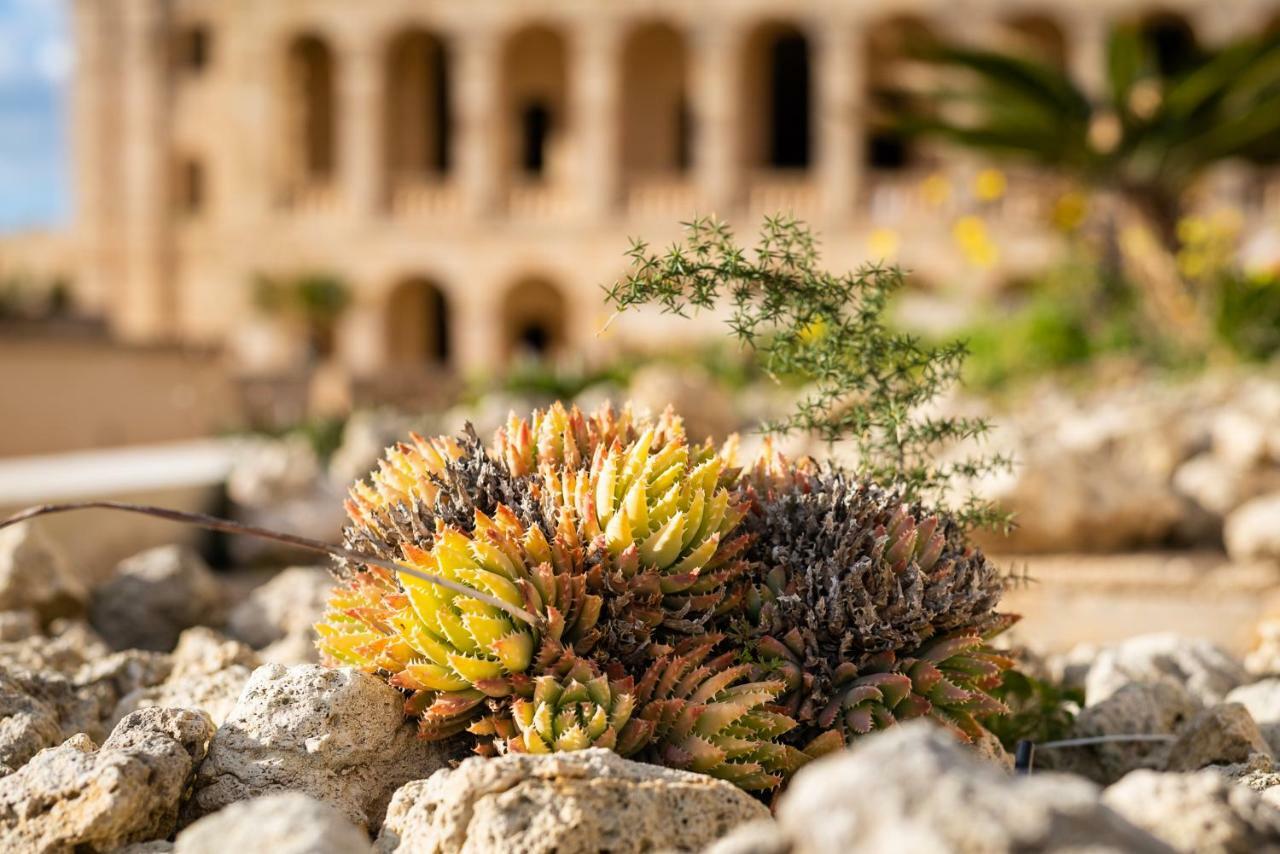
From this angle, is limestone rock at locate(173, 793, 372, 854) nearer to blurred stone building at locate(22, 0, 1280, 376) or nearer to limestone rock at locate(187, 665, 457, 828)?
limestone rock at locate(187, 665, 457, 828)

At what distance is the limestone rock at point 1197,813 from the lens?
1.87 m

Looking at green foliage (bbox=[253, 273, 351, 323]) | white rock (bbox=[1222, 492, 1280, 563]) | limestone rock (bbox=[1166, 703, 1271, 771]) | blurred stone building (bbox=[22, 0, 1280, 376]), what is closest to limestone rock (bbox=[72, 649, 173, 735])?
limestone rock (bbox=[1166, 703, 1271, 771])

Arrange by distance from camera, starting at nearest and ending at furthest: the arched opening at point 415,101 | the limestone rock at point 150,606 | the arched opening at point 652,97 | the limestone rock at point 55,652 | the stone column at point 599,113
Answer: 1. the limestone rock at point 55,652
2. the limestone rock at point 150,606
3. the stone column at point 599,113
4. the arched opening at point 652,97
5. the arched opening at point 415,101

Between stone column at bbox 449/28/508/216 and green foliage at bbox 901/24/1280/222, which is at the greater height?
stone column at bbox 449/28/508/216

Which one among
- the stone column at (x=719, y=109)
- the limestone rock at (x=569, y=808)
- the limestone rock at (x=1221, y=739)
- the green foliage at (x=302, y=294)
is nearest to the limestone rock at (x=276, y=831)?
the limestone rock at (x=569, y=808)

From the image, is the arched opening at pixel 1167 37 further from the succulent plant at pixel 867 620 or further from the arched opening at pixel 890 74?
the succulent plant at pixel 867 620

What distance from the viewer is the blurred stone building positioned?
27.9 m

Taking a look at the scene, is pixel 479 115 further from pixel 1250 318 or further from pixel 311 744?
pixel 311 744

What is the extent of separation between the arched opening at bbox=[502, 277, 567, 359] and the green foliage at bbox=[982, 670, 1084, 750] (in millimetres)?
27890

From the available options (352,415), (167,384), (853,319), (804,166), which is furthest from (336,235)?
(853,319)

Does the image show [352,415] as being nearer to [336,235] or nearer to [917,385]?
[917,385]

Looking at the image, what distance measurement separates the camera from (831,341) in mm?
3400

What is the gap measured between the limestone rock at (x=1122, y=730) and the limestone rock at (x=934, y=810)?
187 cm

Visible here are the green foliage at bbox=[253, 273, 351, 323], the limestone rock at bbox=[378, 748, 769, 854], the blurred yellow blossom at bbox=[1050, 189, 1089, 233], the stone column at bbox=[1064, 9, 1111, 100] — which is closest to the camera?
the limestone rock at bbox=[378, 748, 769, 854]
